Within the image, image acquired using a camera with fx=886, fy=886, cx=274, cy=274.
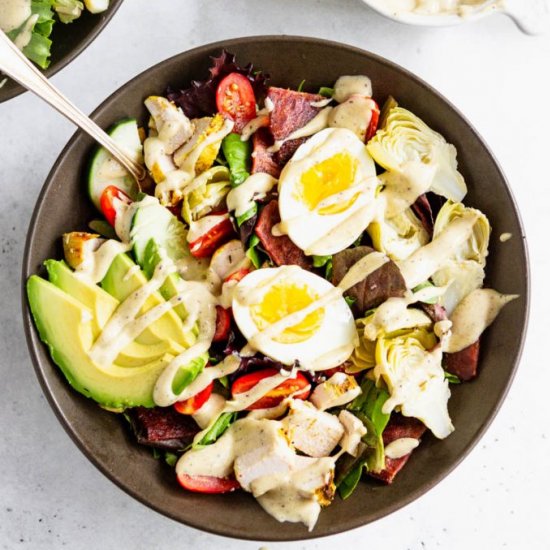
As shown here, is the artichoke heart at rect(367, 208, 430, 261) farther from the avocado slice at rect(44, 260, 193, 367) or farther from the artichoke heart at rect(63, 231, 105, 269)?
the artichoke heart at rect(63, 231, 105, 269)

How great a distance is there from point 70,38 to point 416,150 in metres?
1.03

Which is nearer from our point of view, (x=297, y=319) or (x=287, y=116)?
(x=297, y=319)

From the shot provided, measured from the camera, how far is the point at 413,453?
8.32 feet

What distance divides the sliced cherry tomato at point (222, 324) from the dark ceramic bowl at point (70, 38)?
799mm

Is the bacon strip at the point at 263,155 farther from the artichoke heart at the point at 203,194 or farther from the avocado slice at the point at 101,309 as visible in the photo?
the avocado slice at the point at 101,309

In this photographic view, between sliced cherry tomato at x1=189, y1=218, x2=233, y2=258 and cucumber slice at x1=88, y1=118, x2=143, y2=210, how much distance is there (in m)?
0.27

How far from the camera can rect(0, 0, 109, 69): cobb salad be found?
2.45 m

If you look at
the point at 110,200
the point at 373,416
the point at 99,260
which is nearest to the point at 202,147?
the point at 110,200

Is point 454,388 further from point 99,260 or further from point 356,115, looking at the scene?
point 99,260

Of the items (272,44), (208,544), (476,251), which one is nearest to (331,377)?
(476,251)

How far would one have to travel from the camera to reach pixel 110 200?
2.42 m

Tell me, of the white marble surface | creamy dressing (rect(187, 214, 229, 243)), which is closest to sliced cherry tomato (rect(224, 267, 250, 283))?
creamy dressing (rect(187, 214, 229, 243))

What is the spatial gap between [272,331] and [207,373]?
20 centimetres

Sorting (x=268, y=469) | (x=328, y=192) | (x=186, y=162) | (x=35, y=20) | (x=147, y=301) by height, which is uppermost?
(x=35, y=20)
